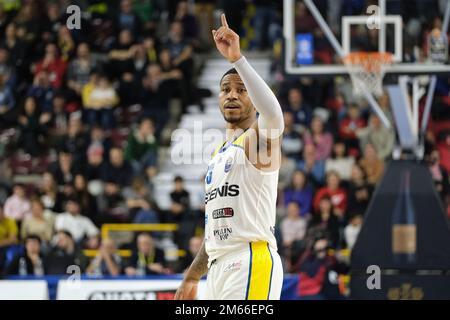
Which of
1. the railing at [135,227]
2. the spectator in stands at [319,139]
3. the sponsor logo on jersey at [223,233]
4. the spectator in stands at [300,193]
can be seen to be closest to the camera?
the sponsor logo on jersey at [223,233]

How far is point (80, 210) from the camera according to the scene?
50.2ft

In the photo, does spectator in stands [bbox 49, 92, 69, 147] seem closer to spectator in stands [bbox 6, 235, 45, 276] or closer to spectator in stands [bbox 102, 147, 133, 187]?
spectator in stands [bbox 102, 147, 133, 187]

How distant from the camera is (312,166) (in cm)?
1579

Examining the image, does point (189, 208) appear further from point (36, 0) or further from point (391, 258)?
point (36, 0)

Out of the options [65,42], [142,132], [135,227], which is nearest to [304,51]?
[135,227]

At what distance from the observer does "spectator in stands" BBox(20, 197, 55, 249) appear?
14.8m

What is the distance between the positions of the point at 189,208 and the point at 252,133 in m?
8.67

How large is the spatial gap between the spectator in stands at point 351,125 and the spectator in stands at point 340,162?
0.25m

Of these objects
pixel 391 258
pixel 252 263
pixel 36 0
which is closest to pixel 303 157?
pixel 391 258

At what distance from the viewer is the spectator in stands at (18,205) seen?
1546cm

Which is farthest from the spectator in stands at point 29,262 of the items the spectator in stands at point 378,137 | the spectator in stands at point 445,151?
the spectator in stands at point 445,151

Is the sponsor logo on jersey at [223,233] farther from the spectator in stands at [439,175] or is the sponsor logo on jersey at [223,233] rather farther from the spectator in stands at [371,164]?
the spectator in stands at [371,164]

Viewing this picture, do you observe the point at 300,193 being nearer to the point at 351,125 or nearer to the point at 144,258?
the point at 351,125
